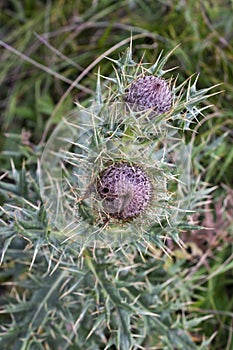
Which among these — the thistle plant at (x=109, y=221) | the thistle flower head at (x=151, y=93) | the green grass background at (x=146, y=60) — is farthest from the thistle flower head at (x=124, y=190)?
the green grass background at (x=146, y=60)

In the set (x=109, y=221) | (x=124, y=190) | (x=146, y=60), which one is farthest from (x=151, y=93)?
(x=146, y=60)

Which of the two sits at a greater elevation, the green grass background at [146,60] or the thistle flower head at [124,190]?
the thistle flower head at [124,190]

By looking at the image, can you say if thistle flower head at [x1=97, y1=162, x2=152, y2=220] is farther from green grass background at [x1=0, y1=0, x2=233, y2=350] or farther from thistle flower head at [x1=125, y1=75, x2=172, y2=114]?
green grass background at [x1=0, y1=0, x2=233, y2=350]

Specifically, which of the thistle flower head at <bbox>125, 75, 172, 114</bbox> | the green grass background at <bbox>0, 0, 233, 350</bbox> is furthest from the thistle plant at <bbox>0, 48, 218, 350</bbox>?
the green grass background at <bbox>0, 0, 233, 350</bbox>

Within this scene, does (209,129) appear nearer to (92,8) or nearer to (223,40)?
(223,40)

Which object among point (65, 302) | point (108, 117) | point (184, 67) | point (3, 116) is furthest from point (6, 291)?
point (184, 67)

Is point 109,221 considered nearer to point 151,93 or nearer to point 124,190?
point 124,190

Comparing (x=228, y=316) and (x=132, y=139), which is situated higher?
(x=132, y=139)

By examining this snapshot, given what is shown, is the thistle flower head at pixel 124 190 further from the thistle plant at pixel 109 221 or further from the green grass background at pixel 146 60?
the green grass background at pixel 146 60
